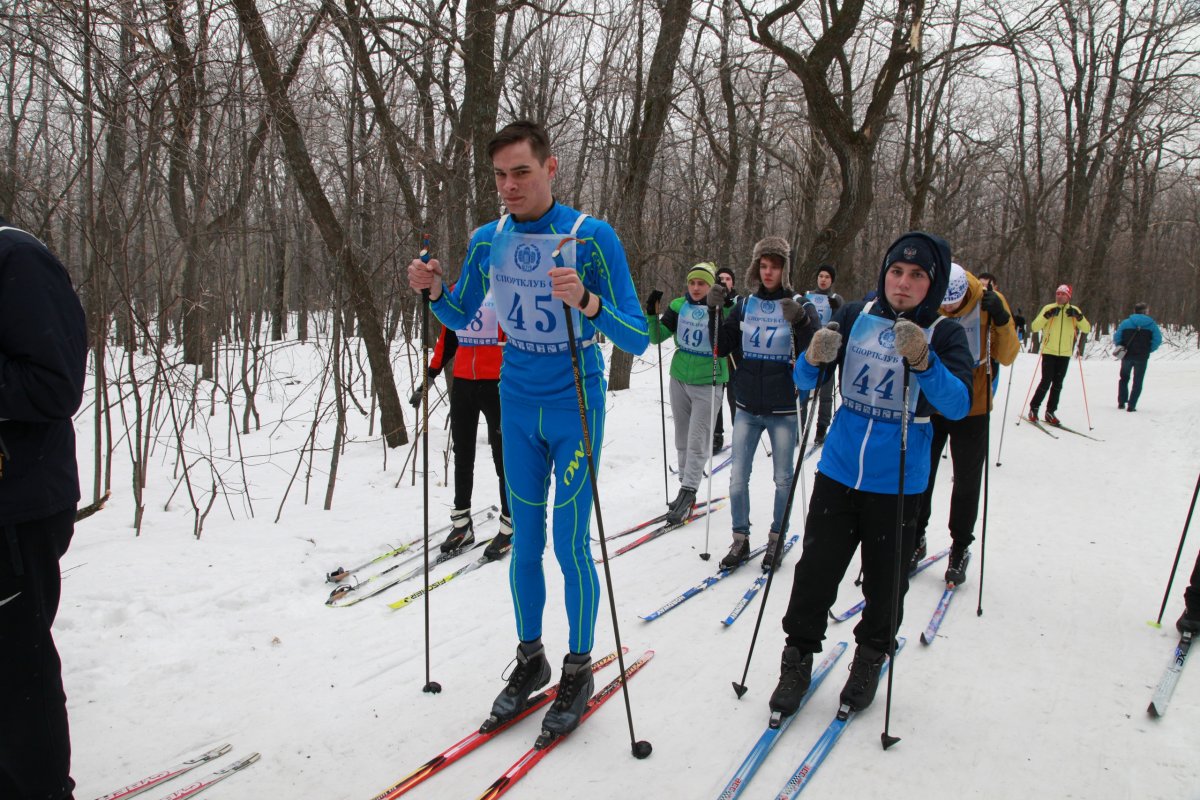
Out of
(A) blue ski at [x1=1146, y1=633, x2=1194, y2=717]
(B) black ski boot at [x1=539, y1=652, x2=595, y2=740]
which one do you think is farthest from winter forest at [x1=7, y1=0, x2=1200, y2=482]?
(A) blue ski at [x1=1146, y1=633, x2=1194, y2=717]

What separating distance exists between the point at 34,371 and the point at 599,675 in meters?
2.60

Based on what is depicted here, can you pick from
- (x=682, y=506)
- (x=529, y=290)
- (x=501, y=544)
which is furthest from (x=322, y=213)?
(x=529, y=290)

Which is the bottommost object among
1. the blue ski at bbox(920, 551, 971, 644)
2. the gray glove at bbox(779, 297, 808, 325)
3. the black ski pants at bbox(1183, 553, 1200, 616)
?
the blue ski at bbox(920, 551, 971, 644)

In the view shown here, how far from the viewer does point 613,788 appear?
262 cm

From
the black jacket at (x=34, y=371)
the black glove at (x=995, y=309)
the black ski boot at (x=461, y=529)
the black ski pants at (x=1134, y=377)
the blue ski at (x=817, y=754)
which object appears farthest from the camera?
the black ski pants at (x=1134, y=377)

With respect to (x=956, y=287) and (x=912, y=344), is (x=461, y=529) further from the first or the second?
(x=956, y=287)

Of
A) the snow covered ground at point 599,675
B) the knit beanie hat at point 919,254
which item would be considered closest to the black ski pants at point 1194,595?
the snow covered ground at point 599,675

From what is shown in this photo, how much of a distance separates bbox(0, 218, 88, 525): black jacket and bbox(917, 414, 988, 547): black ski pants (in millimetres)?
4537

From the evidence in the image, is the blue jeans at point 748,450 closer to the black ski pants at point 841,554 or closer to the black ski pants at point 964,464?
the black ski pants at point 964,464

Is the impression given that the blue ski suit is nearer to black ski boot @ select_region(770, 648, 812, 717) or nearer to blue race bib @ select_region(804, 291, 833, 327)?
black ski boot @ select_region(770, 648, 812, 717)

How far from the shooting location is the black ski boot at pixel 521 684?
2.92m

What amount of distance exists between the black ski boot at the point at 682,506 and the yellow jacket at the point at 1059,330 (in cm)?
795

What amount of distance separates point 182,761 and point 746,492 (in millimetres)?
3547

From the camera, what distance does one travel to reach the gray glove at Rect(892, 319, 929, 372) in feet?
8.72
